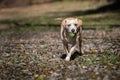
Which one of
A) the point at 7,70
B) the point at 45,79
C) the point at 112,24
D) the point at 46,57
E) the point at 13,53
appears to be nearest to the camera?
the point at 45,79

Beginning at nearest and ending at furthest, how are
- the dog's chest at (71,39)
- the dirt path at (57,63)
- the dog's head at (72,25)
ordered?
the dirt path at (57,63) → the dog's head at (72,25) → the dog's chest at (71,39)

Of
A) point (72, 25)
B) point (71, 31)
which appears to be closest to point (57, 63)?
point (71, 31)

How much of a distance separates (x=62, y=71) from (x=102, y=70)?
4.89 feet

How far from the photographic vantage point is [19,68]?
47.5 ft

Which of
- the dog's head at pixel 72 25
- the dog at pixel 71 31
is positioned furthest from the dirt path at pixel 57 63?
the dog's head at pixel 72 25

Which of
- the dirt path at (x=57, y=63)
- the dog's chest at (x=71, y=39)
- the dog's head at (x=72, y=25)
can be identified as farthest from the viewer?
the dog's chest at (x=71, y=39)

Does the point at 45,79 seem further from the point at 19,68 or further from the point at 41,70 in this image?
the point at 19,68

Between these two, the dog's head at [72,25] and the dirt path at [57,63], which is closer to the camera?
the dirt path at [57,63]

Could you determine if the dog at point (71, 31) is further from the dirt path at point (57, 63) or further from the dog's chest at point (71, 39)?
the dirt path at point (57, 63)

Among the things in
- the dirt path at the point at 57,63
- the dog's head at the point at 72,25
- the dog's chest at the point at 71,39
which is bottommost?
the dirt path at the point at 57,63

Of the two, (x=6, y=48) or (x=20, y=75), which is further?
(x=6, y=48)

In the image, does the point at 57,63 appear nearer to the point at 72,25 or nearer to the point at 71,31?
the point at 71,31

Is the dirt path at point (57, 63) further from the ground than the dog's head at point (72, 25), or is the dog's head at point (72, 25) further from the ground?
the dog's head at point (72, 25)

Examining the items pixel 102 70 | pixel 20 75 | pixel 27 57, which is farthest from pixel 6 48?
pixel 102 70
